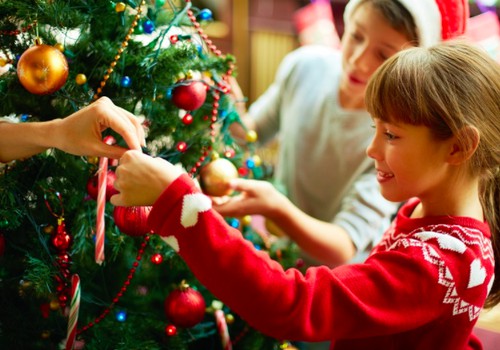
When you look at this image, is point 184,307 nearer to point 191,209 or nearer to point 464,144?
point 191,209

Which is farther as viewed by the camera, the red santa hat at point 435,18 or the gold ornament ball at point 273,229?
the gold ornament ball at point 273,229

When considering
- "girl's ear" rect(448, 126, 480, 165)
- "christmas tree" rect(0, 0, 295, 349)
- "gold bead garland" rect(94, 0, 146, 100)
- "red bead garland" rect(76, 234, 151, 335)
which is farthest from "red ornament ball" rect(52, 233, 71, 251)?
"girl's ear" rect(448, 126, 480, 165)

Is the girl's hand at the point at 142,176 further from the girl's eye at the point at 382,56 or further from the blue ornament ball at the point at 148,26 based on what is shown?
the girl's eye at the point at 382,56

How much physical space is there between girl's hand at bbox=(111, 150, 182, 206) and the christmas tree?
0.07 metres

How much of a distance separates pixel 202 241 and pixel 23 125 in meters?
0.33

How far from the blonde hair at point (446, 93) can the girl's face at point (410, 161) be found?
0.6 inches

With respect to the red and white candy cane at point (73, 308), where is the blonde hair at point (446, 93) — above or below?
above

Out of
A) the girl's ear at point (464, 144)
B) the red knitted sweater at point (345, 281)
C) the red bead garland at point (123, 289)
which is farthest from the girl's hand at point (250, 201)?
the girl's ear at point (464, 144)

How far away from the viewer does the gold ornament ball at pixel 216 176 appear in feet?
3.06

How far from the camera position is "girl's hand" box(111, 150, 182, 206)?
2.29ft

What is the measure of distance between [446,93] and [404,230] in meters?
0.24

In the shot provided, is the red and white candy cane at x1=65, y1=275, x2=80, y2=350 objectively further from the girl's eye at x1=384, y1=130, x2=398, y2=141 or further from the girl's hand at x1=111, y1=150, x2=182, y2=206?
the girl's eye at x1=384, y1=130, x2=398, y2=141

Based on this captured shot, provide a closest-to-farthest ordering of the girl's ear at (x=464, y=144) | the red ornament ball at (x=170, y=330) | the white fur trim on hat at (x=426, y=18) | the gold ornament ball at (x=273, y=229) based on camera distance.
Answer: the girl's ear at (x=464, y=144) → the red ornament ball at (x=170, y=330) → the white fur trim on hat at (x=426, y=18) → the gold ornament ball at (x=273, y=229)

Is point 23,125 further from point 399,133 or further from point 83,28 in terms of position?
point 399,133
